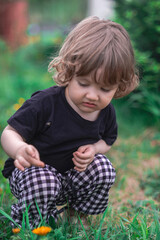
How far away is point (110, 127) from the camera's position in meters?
1.93

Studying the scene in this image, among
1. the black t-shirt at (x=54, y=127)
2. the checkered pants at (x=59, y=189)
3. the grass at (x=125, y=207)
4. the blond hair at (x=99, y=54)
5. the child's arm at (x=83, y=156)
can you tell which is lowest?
the grass at (x=125, y=207)

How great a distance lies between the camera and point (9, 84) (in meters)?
4.77

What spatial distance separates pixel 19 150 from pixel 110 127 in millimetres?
636

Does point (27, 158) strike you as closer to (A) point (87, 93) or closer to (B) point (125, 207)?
(A) point (87, 93)

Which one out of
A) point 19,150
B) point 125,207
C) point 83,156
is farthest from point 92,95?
point 125,207

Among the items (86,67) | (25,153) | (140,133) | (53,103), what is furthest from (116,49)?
(140,133)

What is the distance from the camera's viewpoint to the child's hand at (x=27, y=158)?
140 cm

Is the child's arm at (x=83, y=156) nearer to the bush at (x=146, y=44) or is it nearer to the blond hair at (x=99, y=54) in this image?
the blond hair at (x=99, y=54)

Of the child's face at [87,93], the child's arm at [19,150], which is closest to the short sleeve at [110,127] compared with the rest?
the child's face at [87,93]

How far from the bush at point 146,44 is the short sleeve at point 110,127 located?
1.59 meters

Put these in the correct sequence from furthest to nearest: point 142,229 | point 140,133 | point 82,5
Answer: point 82,5 < point 140,133 < point 142,229

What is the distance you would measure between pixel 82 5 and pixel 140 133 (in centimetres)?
1228

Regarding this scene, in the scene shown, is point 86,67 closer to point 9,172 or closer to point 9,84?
point 9,172

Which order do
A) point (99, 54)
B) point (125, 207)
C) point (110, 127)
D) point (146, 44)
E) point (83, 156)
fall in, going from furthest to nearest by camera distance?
point (146, 44)
point (125, 207)
point (110, 127)
point (83, 156)
point (99, 54)
